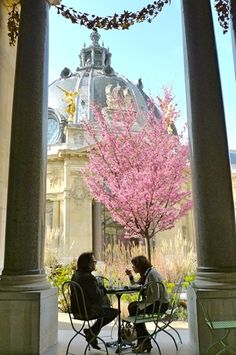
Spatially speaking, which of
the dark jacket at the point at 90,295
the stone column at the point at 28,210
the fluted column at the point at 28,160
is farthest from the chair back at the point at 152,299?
the fluted column at the point at 28,160

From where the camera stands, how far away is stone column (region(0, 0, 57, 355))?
4.47 metres

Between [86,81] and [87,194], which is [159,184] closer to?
[87,194]

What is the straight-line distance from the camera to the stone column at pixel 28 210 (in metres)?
4.47

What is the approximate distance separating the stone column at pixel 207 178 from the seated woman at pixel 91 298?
1.21 meters

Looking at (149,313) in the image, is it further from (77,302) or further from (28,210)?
(28,210)

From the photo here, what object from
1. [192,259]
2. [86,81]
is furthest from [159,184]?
[86,81]

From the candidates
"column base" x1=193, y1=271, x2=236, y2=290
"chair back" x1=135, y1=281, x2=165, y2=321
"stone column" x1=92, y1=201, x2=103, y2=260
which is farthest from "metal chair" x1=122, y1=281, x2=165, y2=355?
"stone column" x1=92, y1=201, x2=103, y2=260

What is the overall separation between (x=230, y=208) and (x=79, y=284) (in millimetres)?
2360

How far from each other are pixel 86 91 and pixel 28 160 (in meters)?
33.1

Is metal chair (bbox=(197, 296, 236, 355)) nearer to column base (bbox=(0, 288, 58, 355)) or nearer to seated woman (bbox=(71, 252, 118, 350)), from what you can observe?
seated woman (bbox=(71, 252, 118, 350))

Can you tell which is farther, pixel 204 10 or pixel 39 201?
pixel 204 10

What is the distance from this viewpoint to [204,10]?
5.48m

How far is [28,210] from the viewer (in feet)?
15.9

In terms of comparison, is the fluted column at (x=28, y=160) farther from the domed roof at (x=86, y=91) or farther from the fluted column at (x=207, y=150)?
the domed roof at (x=86, y=91)
